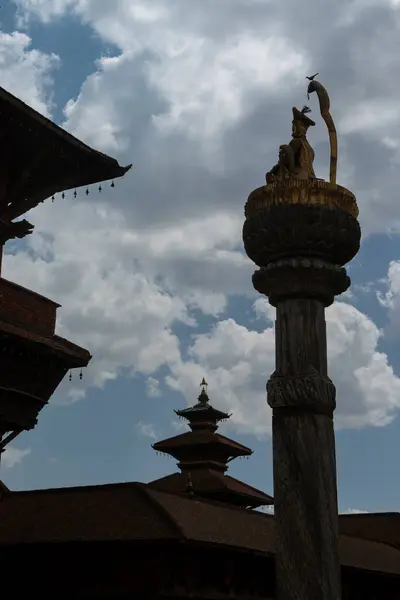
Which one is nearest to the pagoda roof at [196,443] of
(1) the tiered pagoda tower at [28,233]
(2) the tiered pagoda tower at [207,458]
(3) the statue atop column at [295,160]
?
(2) the tiered pagoda tower at [207,458]

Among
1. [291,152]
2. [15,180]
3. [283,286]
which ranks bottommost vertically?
[283,286]

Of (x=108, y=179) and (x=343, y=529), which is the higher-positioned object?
(x=108, y=179)

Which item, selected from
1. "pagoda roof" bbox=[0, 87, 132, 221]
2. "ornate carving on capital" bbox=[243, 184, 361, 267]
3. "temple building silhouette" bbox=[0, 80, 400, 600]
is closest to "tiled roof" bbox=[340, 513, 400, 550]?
"temple building silhouette" bbox=[0, 80, 400, 600]

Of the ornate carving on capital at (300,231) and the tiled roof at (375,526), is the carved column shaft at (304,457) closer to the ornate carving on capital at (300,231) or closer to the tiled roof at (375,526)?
the ornate carving on capital at (300,231)

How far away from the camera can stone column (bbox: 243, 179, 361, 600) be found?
563cm

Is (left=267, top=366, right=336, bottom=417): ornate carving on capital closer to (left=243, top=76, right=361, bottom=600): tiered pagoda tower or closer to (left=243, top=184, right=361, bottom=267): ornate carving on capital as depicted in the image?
(left=243, top=76, right=361, bottom=600): tiered pagoda tower

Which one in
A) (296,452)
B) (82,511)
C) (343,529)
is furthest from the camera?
(343,529)

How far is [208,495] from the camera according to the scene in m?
27.8

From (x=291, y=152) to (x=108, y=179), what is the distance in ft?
42.2

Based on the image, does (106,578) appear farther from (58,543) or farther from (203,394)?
(203,394)

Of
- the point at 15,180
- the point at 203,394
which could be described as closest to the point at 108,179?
the point at 15,180

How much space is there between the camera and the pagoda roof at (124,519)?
1195 cm

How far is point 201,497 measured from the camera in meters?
16.2

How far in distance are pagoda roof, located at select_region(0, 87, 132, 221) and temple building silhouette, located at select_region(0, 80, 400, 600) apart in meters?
0.03
